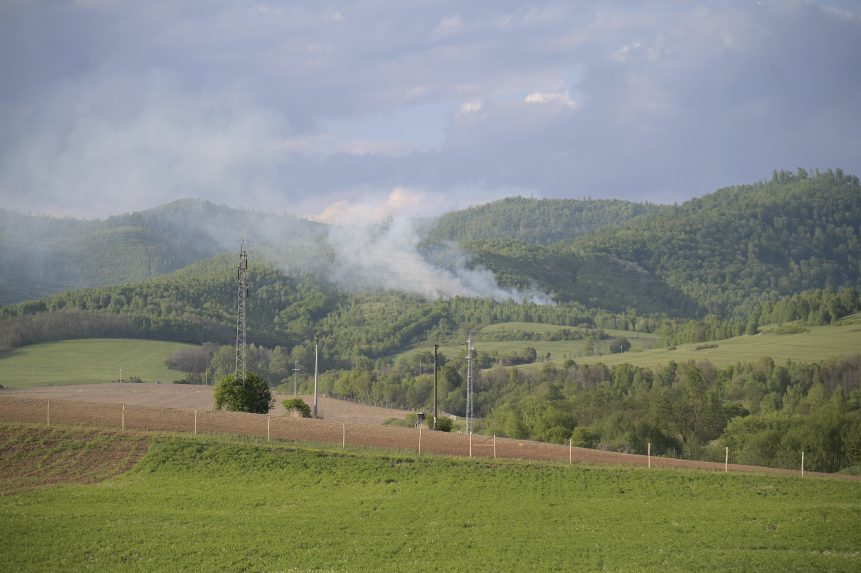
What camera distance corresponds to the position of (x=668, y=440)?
87625 mm

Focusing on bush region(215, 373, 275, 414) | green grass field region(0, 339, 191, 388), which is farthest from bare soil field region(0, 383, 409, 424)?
bush region(215, 373, 275, 414)

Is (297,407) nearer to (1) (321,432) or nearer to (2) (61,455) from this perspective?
(1) (321,432)

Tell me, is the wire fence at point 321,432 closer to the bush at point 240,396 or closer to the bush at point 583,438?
the bush at point 240,396

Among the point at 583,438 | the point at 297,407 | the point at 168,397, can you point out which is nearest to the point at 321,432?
the point at 297,407

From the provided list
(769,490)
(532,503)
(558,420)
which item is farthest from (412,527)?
(558,420)

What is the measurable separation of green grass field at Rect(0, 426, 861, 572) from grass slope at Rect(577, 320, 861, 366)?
10198cm

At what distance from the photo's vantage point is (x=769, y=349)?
502ft

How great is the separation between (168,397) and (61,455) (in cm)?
5467

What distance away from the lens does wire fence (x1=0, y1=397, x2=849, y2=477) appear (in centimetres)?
5534

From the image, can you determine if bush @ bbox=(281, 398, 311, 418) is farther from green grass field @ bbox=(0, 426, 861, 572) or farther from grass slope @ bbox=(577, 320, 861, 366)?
grass slope @ bbox=(577, 320, 861, 366)

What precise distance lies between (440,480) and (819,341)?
415 feet

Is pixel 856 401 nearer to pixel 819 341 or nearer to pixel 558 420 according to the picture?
pixel 558 420

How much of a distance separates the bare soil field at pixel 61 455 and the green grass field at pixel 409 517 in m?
0.80

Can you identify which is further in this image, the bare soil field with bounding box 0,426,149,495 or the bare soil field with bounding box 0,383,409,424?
the bare soil field with bounding box 0,383,409,424
